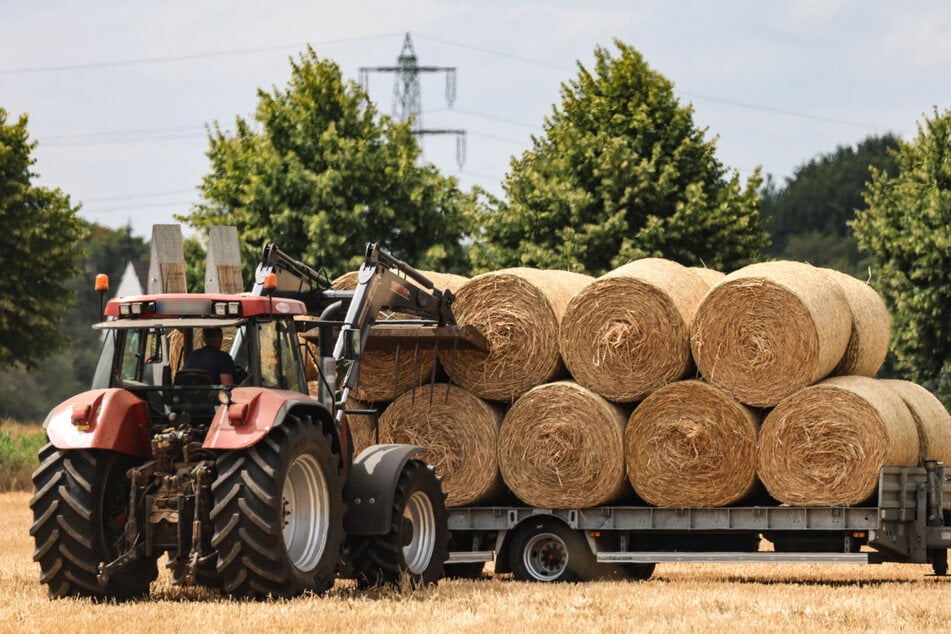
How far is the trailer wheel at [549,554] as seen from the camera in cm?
1598

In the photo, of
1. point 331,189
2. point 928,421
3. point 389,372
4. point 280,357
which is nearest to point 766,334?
point 928,421

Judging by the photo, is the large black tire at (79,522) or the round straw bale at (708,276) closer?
the large black tire at (79,522)

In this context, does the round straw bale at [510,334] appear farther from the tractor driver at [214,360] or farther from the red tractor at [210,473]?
the tractor driver at [214,360]

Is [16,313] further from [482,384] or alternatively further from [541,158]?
[482,384]

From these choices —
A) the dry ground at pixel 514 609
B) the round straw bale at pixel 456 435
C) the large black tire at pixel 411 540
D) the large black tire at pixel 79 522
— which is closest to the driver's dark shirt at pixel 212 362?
the large black tire at pixel 79 522

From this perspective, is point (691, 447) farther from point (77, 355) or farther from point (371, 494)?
point (77, 355)

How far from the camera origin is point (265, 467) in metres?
11.4

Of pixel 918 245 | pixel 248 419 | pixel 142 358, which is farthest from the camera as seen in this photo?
pixel 918 245

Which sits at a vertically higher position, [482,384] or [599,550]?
[482,384]

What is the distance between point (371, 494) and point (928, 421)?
5969 millimetres

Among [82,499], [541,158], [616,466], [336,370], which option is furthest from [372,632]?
[541,158]

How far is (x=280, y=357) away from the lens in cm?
1270

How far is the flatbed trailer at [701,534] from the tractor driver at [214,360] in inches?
178

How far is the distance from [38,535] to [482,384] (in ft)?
18.4
